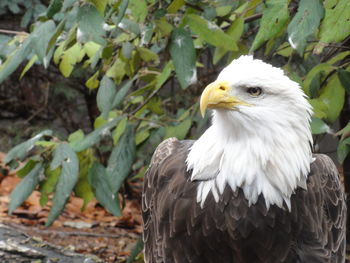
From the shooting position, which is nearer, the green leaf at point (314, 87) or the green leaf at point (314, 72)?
the green leaf at point (314, 72)

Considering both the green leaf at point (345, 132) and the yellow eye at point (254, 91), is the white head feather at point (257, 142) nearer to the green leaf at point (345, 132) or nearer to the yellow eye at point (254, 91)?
the yellow eye at point (254, 91)

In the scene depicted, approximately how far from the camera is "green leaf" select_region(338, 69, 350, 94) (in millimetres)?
3453

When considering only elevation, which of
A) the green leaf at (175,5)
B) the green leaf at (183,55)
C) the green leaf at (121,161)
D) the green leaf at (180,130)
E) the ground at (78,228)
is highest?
the green leaf at (175,5)

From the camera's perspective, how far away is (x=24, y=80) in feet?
24.1

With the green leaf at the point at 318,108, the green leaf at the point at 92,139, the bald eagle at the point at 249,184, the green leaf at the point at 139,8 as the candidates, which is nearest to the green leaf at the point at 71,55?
the green leaf at the point at 92,139

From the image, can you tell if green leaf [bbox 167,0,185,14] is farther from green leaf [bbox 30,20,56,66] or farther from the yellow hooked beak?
the yellow hooked beak

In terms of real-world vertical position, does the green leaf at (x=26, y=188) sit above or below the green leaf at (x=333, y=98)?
below

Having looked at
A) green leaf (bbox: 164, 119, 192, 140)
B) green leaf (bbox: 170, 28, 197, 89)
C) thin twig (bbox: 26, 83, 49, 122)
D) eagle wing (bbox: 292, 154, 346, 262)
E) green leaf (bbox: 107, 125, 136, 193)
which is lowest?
thin twig (bbox: 26, 83, 49, 122)

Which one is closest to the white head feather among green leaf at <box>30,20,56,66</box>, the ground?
green leaf at <box>30,20,56,66</box>

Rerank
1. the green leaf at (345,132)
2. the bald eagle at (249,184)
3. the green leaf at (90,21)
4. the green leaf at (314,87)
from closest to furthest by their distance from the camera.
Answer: the bald eagle at (249,184) < the green leaf at (90,21) < the green leaf at (345,132) < the green leaf at (314,87)

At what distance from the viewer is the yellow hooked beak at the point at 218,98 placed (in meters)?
2.63

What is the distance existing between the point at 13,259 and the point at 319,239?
6.60ft

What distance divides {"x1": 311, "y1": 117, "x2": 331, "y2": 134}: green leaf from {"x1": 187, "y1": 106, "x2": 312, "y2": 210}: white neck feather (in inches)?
18.9

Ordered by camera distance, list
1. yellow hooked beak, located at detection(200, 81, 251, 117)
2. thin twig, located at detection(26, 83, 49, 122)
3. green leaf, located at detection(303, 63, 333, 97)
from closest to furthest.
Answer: yellow hooked beak, located at detection(200, 81, 251, 117), green leaf, located at detection(303, 63, 333, 97), thin twig, located at detection(26, 83, 49, 122)
